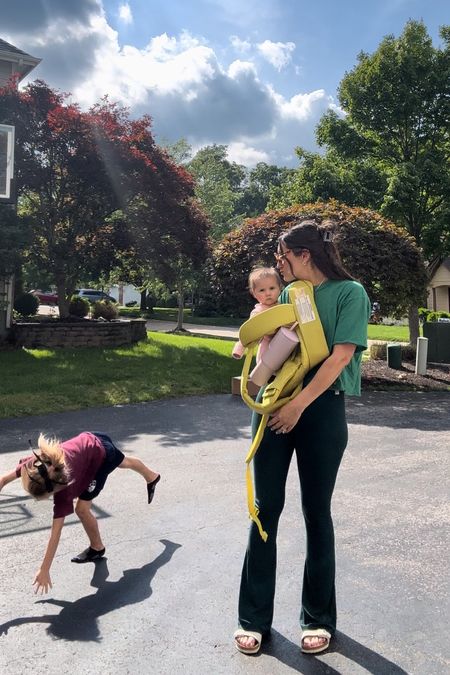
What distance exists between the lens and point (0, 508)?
433 cm

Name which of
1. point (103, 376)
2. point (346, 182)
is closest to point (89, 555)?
point (103, 376)

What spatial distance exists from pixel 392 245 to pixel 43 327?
26.4ft

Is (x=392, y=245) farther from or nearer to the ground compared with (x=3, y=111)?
nearer to the ground

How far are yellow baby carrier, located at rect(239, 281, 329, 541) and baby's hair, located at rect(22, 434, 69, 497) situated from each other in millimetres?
1106

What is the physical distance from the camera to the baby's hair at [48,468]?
2893mm

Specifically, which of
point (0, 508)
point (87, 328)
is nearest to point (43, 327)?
point (87, 328)

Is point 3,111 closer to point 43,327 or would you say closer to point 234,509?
point 43,327

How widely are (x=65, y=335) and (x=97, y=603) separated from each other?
10931 mm

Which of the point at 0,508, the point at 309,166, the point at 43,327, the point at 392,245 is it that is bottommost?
the point at 0,508

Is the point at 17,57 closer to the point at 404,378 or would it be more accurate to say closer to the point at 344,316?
the point at 404,378

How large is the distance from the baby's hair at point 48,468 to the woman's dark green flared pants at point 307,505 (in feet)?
3.46

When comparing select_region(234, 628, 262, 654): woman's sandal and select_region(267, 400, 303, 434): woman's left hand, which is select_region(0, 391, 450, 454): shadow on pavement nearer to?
select_region(234, 628, 262, 654): woman's sandal

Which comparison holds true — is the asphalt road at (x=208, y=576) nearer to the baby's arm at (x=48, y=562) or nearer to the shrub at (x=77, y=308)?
the baby's arm at (x=48, y=562)

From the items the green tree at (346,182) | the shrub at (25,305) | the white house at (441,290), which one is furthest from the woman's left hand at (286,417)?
the white house at (441,290)
